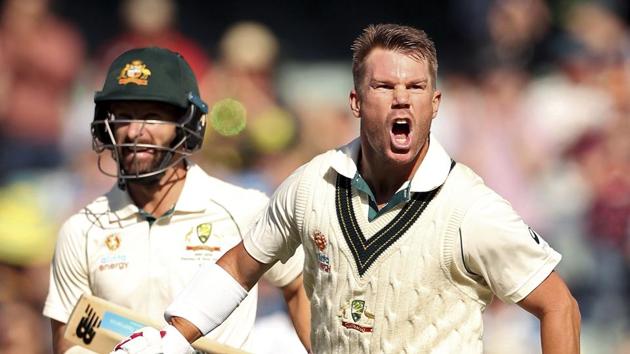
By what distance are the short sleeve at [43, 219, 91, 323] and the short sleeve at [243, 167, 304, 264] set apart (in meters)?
0.88

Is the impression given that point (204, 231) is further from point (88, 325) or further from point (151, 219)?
point (88, 325)

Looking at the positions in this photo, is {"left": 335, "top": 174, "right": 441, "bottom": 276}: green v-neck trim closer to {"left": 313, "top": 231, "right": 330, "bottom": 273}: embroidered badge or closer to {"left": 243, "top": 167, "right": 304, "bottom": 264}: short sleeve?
{"left": 313, "top": 231, "right": 330, "bottom": 273}: embroidered badge

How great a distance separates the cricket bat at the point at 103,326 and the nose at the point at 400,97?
1.08m

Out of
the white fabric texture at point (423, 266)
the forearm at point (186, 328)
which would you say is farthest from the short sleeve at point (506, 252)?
the forearm at point (186, 328)

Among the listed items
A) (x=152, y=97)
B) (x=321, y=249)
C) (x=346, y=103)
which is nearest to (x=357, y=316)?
(x=321, y=249)

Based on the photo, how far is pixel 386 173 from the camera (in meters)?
3.31

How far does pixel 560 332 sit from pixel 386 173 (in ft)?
2.06

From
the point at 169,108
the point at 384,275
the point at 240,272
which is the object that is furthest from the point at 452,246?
the point at 169,108

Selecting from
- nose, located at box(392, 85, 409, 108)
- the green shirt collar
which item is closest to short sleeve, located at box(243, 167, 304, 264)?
the green shirt collar

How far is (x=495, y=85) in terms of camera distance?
287 inches

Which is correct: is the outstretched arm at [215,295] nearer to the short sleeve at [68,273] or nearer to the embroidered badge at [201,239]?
the embroidered badge at [201,239]

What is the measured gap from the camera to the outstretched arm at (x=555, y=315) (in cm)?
301

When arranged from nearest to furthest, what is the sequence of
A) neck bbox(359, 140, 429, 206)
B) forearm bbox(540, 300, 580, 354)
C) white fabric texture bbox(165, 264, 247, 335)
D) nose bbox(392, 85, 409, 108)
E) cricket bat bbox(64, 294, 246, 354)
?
forearm bbox(540, 300, 580, 354) → nose bbox(392, 85, 409, 108) → neck bbox(359, 140, 429, 206) → white fabric texture bbox(165, 264, 247, 335) → cricket bat bbox(64, 294, 246, 354)

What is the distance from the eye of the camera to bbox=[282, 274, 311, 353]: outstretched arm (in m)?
4.20
